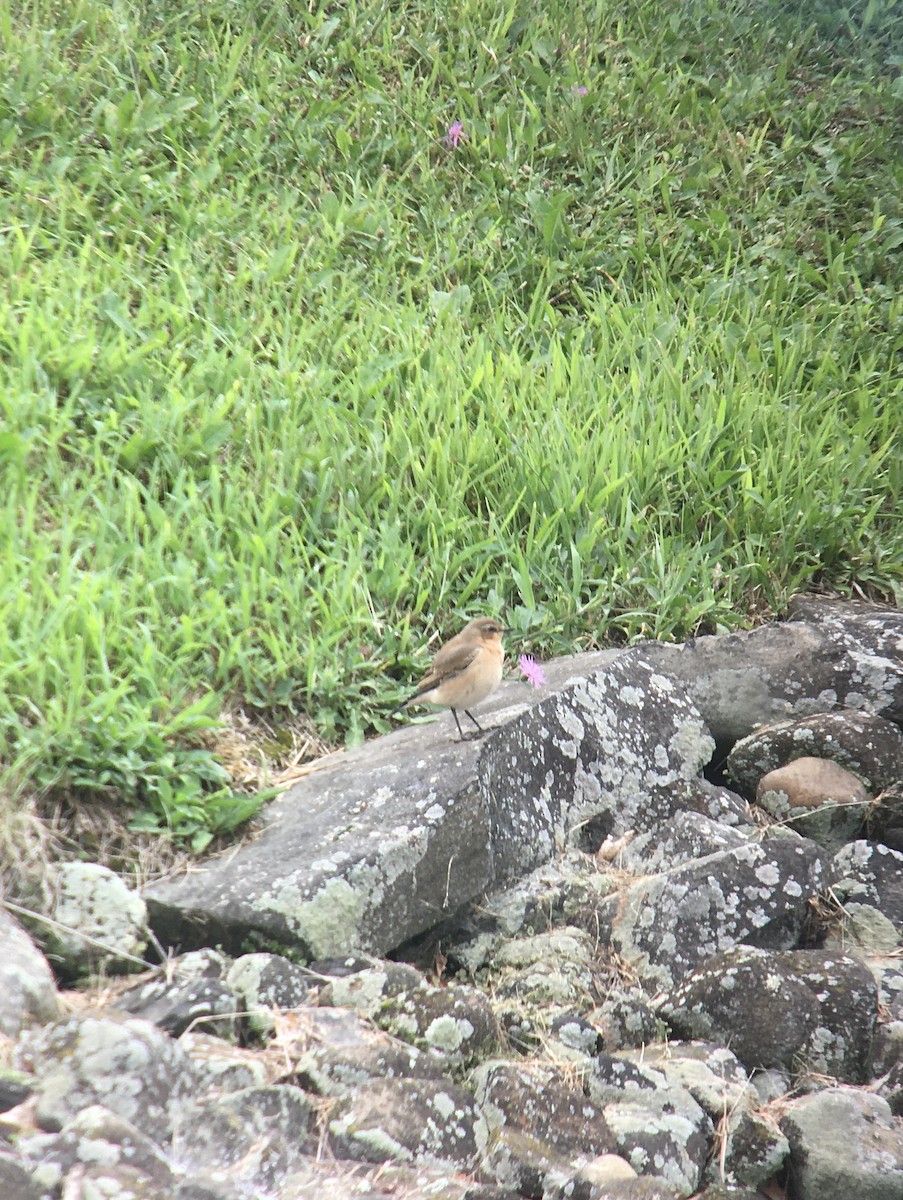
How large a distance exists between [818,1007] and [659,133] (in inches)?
231

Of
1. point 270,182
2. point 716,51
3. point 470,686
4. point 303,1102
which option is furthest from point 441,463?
point 716,51

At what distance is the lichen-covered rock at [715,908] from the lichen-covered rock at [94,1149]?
1.78 metres

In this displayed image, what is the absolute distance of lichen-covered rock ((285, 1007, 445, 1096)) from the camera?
2861mm

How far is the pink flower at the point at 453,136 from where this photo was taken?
7320mm

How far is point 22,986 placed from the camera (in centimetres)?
284

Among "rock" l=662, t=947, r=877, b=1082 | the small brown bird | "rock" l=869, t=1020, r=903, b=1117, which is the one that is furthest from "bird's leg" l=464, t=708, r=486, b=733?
"rock" l=869, t=1020, r=903, b=1117

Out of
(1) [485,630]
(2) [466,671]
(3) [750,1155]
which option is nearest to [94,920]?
(2) [466,671]

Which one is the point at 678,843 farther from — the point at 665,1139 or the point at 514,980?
the point at 665,1139

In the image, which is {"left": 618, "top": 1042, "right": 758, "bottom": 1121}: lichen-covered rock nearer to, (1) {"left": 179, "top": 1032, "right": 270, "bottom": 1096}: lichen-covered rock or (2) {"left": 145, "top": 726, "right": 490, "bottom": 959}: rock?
(2) {"left": 145, "top": 726, "right": 490, "bottom": 959}: rock

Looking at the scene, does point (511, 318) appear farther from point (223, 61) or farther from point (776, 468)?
point (223, 61)

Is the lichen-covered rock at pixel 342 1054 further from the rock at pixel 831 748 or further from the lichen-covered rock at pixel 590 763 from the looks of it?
the rock at pixel 831 748

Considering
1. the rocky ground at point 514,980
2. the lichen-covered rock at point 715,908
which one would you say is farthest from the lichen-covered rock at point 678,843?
the lichen-covered rock at point 715,908

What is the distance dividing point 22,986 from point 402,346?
385 cm

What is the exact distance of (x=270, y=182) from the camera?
6.83 meters
